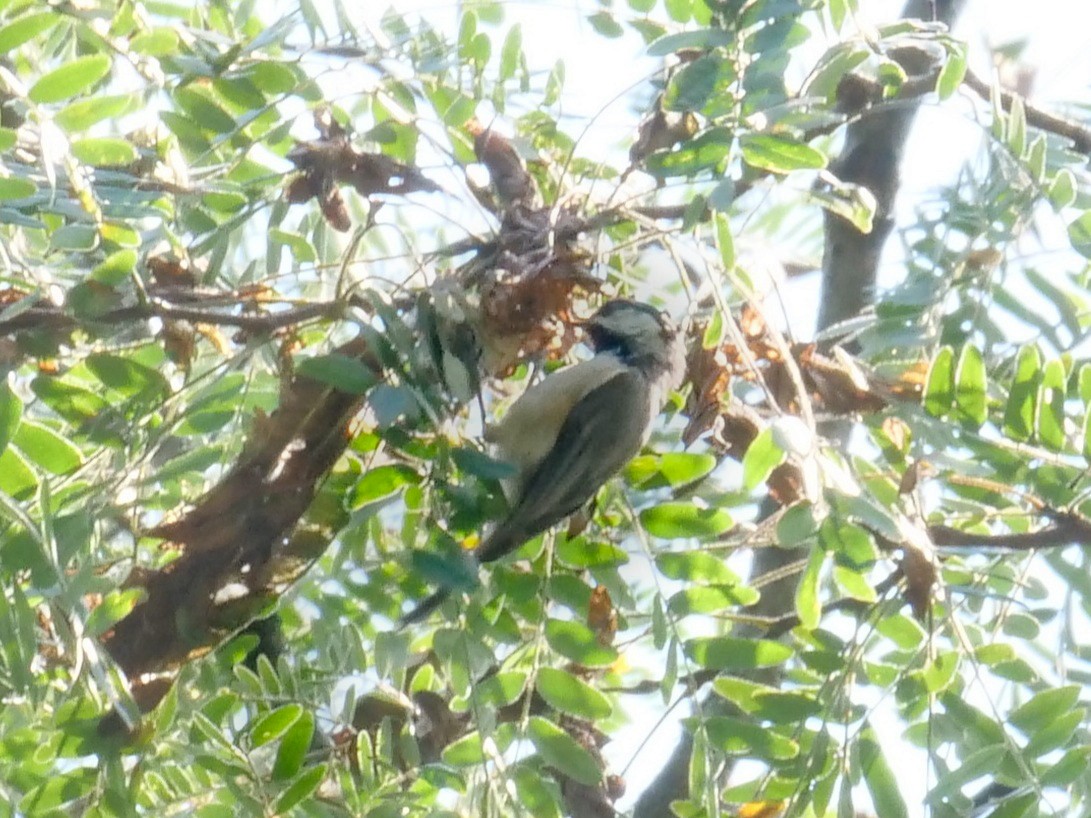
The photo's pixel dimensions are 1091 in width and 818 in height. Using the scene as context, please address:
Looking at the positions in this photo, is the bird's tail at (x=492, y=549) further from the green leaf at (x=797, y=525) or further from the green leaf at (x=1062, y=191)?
the green leaf at (x=1062, y=191)

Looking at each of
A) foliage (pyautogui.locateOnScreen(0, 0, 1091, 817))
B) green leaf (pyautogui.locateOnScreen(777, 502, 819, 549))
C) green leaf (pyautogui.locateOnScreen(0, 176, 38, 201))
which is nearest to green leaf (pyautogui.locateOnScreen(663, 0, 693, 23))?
foliage (pyautogui.locateOnScreen(0, 0, 1091, 817))

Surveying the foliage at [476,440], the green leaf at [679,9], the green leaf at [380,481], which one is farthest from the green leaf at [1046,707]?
the green leaf at [679,9]

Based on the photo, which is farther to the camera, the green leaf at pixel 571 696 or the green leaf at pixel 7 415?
the green leaf at pixel 571 696

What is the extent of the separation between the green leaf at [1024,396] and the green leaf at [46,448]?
27.4 inches

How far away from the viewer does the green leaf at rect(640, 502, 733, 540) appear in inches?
42.0

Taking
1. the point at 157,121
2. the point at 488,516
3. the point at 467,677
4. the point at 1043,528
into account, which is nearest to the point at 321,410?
the point at 488,516

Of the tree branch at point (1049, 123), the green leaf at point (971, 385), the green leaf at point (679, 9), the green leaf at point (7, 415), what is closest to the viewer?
the green leaf at point (7, 415)

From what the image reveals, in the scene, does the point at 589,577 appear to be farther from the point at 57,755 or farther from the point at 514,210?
the point at 57,755

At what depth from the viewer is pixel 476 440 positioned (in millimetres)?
1118

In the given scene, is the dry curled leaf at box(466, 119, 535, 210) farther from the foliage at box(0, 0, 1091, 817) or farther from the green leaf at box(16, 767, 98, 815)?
the green leaf at box(16, 767, 98, 815)

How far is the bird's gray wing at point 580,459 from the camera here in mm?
982

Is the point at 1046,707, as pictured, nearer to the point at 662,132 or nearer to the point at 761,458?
the point at 761,458

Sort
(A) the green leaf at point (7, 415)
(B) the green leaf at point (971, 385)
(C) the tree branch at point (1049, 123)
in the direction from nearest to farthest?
(A) the green leaf at point (7, 415) → (B) the green leaf at point (971, 385) → (C) the tree branch at point (1049, 123)

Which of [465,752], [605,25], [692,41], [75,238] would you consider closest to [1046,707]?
[465,752]
